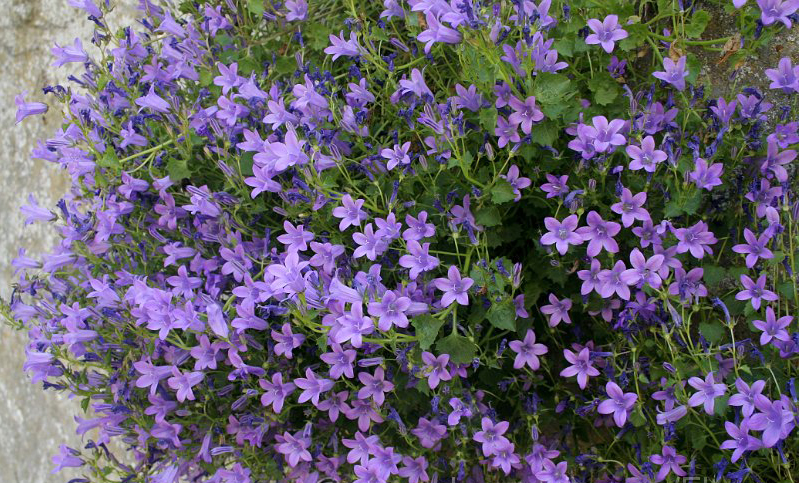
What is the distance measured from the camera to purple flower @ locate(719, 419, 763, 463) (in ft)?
4.80

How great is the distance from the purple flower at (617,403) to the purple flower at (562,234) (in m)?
0.32

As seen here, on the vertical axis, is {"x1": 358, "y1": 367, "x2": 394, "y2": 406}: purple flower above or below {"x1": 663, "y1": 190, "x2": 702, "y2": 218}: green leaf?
below

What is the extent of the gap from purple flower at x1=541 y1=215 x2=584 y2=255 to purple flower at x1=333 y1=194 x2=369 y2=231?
1.38ft

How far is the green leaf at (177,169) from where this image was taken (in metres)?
2.01

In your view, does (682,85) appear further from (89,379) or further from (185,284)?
(89,379)

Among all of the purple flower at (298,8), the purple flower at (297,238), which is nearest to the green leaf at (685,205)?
the purple flower at (297,238)

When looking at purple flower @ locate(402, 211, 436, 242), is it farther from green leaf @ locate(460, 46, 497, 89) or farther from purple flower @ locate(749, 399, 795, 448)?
purple flower @ locate(749, 399, 795, 448)

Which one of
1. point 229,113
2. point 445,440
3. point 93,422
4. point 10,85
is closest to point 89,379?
point 93,422

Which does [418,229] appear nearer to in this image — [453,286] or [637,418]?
[453,286]

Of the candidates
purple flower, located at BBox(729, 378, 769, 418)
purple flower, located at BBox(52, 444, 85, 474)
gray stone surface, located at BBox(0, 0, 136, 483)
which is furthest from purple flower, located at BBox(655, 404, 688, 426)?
gray stone surface, located at BBox(0, 0, 136, 483)

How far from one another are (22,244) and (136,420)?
1929 mm

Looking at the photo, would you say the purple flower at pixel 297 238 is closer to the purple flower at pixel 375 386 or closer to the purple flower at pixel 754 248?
the purple flower at pixel 375 386

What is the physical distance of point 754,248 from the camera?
1627 mm

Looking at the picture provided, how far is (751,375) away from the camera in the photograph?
1620 millimetres
